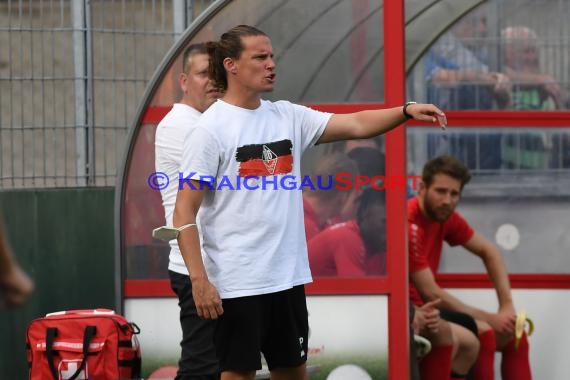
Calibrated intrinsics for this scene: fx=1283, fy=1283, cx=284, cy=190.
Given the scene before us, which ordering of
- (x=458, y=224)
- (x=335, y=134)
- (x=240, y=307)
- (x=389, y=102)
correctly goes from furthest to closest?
(x=458, y=224) < (x=389, y=102) < (x=335, y=134) < (x=240, y=307)

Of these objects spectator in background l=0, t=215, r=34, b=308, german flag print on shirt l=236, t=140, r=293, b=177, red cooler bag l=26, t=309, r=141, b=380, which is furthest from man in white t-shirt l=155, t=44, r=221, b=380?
spectator in background l=0, t=215, r=34, b=308

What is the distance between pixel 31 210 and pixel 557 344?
2.90 meters

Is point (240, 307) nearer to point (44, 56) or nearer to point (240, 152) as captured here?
point (240, 152)

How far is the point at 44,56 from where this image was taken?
7023 millimetres

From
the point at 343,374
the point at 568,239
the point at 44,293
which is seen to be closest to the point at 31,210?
the point at 44,293

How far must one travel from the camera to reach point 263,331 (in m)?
4.30

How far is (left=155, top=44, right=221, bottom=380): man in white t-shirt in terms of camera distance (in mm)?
4797

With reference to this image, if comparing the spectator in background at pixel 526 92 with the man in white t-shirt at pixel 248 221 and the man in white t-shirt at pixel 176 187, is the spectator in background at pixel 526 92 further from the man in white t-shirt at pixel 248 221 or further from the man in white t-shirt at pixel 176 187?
the man in white t-shirt at pixel 248 221

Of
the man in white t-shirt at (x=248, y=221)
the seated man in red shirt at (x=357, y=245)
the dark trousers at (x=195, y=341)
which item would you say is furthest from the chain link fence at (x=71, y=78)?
the man in white t-shirt at (x=248, y=221)

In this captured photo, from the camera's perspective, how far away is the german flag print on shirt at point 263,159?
13.8ft

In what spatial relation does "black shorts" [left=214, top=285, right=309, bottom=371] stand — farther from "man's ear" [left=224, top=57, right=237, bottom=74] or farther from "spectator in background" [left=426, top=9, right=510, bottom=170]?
"spectator in background" [left=426, top=9, right=510, bottom=170]

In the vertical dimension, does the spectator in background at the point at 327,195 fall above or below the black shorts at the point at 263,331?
above

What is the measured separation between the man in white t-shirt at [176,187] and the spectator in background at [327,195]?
2.38ft

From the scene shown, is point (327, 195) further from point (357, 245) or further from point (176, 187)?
point (176, 187)
